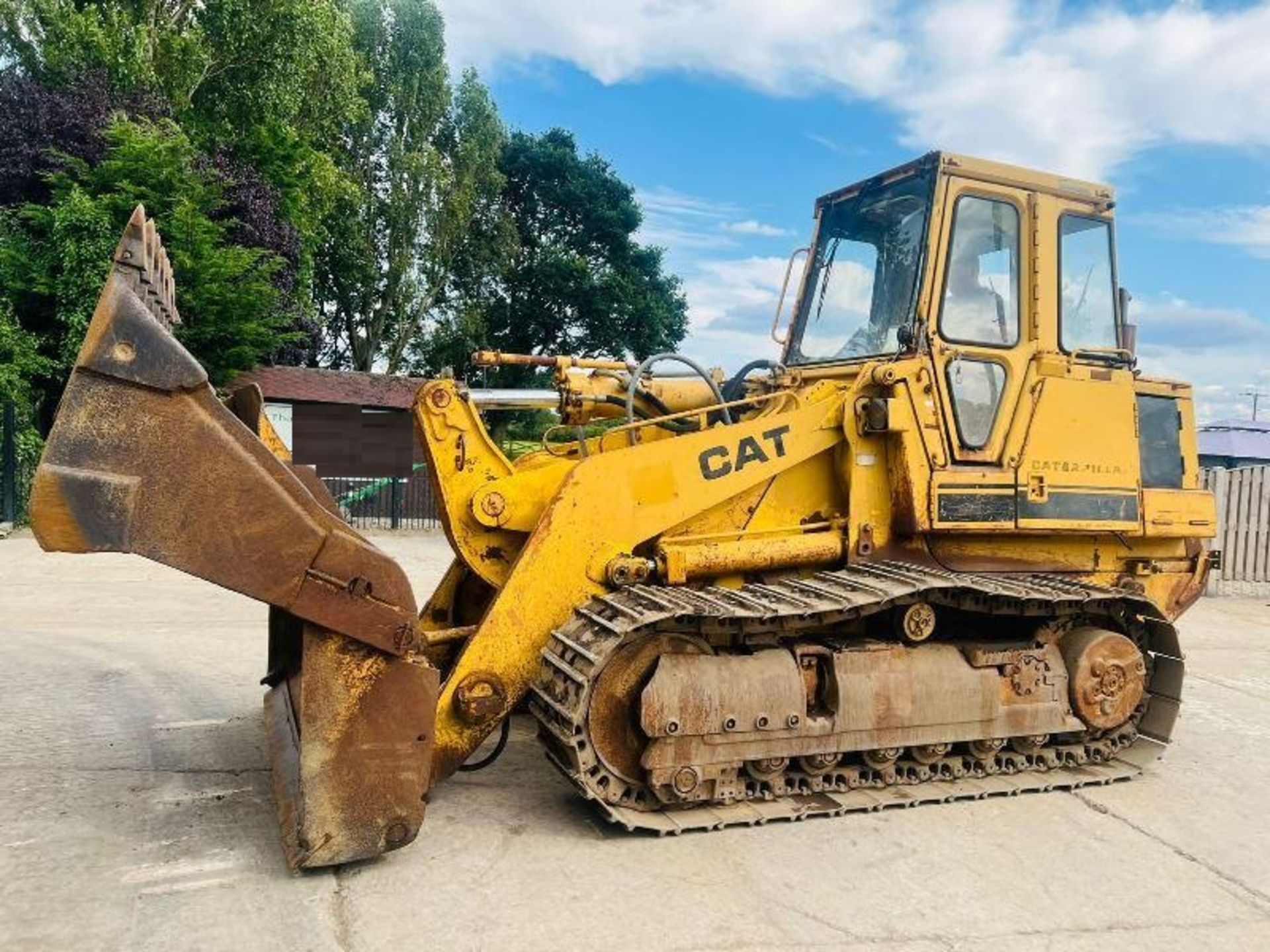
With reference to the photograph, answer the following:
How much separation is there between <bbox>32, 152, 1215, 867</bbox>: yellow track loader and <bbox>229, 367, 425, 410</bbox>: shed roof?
17.0m

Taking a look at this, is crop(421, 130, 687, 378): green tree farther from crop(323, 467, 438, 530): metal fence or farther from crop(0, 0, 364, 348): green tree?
crop(323, 467, 438, 530): metal fence

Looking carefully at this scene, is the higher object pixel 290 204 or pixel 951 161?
pixel 290 204

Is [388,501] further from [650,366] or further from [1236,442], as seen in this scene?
[1236,442]

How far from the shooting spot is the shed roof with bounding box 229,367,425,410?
22.4 meters

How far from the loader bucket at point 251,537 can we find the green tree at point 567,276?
31962 millimetres

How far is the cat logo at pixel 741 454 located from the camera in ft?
16.0

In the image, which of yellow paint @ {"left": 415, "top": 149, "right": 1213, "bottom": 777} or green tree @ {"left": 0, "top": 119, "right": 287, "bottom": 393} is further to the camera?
green tree @ {"left": 0, "top": 119, "right": 287, "bottom": 393}

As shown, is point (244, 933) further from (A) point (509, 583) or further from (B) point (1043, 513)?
(B) point (1043, 513)

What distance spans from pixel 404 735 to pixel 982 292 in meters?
3.73

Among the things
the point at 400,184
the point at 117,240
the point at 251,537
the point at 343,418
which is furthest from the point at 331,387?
the point at 251,537

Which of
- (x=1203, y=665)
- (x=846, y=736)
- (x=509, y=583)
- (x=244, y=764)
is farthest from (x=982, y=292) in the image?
(x=1203, y=665)

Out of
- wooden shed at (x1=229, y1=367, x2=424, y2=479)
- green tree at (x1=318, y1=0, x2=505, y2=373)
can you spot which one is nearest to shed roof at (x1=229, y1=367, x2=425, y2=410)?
wooden shed at (x1=229, y1=367, x2=424, y2=479)

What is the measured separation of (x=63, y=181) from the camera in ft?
62.0

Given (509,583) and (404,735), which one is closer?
(404,735)
